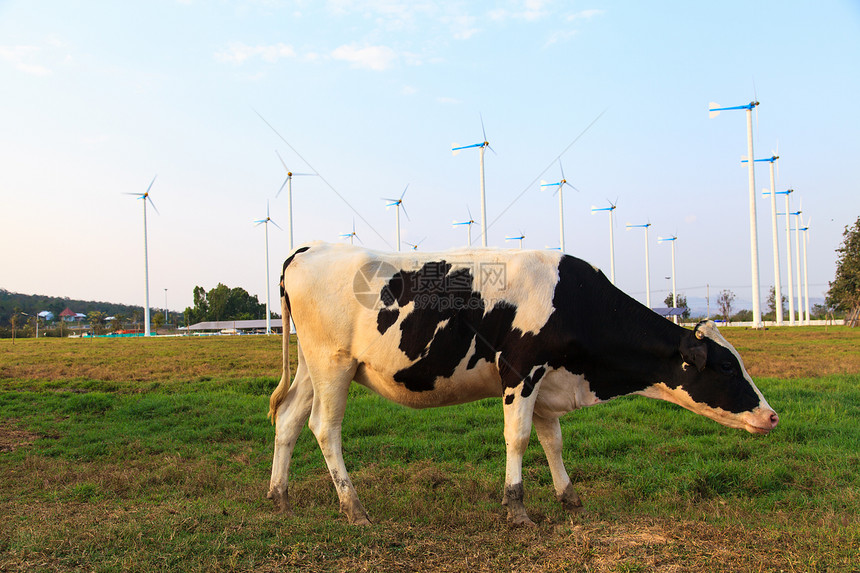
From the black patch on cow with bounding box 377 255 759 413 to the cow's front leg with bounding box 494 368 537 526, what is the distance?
4 cm

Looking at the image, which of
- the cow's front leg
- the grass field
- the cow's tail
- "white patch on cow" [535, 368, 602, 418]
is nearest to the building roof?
the grass field

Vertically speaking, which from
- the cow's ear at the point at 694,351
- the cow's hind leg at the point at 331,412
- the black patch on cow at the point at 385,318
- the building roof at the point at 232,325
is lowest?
the building roof at the point at 232,325

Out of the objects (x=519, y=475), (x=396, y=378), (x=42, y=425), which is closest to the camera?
(x=519, y=475)

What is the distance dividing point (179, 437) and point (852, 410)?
10337 millimetres

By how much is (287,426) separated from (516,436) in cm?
→ 245

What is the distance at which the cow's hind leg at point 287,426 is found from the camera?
5965 mm

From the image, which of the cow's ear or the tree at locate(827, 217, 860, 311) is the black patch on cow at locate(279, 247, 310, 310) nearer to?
the cow's ear

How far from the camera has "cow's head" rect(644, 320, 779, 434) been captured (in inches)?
214

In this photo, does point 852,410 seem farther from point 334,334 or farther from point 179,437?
point 179,437

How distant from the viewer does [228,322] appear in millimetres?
112625

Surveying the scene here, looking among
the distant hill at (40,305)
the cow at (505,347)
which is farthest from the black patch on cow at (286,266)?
the distant hill at (40,305)

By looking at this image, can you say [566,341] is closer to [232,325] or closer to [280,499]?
[280,499]

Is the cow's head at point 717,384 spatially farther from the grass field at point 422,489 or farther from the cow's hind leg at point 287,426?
the cow's hind leg at point 287,426

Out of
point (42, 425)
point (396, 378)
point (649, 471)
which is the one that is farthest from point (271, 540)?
point (42, 425)
